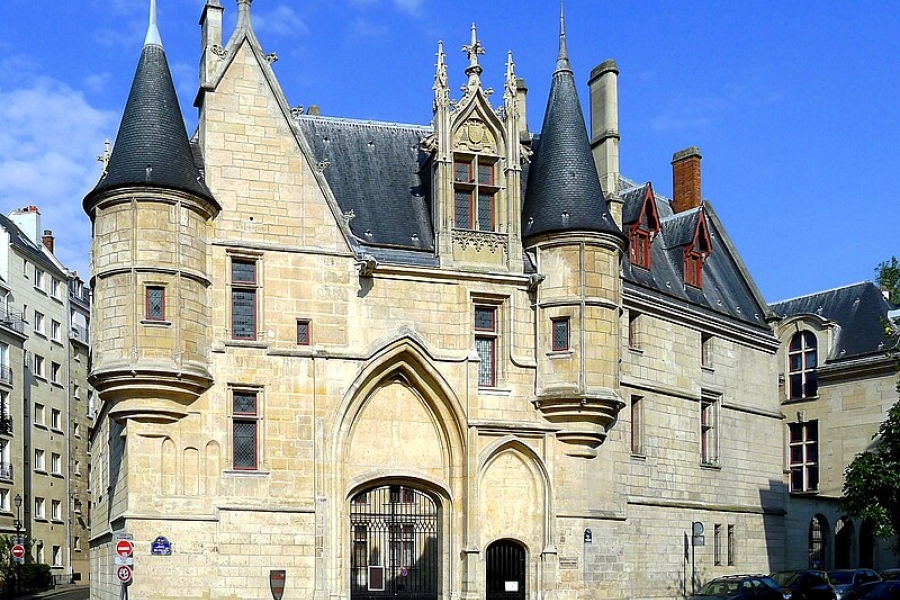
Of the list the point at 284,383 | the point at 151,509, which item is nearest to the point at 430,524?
the point at 284,383

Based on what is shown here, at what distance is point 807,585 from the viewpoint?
28688 mm

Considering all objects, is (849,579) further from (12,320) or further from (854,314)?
(12,320)

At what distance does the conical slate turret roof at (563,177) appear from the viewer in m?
28.9

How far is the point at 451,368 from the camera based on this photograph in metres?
28.1

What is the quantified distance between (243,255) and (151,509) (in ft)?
19.0

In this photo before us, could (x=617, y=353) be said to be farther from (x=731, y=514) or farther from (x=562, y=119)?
(x=731, y=514)

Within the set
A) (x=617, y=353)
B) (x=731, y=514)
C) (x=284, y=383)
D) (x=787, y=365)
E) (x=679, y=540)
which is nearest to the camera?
(x=284, y=383)

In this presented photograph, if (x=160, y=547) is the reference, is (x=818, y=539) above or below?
below

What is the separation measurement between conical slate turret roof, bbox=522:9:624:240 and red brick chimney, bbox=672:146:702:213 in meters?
11.0

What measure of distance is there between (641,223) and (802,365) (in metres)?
14.0

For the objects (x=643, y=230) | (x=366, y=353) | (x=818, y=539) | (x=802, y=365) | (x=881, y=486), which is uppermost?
(x=643, y=230)

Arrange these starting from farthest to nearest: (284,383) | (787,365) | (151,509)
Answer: (787,365) → (284,383) → (151,509)

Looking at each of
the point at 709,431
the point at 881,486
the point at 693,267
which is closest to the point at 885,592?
the point at 881,486

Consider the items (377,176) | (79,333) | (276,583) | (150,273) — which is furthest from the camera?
(79,333)
